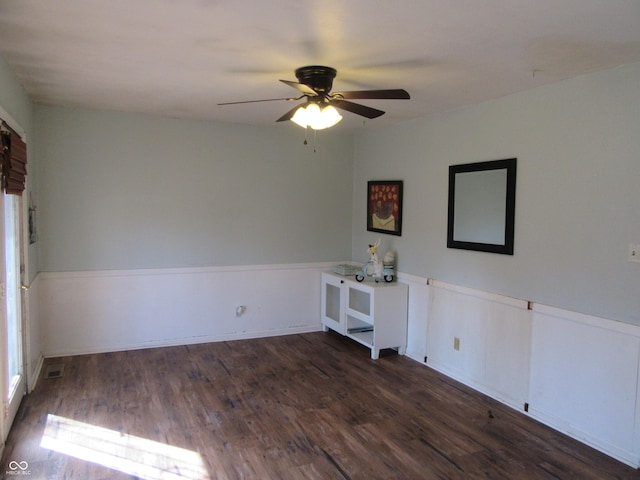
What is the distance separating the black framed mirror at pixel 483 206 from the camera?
343 cm

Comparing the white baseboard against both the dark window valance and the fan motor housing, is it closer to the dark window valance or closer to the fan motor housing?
A: the dark window valance

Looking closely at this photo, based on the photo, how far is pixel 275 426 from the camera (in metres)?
3.08

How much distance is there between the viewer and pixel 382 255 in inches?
194

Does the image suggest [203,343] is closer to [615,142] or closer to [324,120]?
[324,120]

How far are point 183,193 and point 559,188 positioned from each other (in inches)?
134

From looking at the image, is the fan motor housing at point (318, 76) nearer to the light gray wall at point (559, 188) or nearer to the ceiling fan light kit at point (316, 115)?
the ceiling fan light kit at point (316, 115)

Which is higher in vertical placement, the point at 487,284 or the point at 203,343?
the point at 487,284

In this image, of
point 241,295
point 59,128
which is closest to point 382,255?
point 241,295

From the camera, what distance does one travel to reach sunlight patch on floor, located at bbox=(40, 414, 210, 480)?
100 inches

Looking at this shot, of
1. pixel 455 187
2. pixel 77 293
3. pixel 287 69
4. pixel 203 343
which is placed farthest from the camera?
pixel 203 343

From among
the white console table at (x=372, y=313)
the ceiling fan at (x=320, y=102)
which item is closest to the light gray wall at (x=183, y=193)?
the white console table at (x=372, y=313)

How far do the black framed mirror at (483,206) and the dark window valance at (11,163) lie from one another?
324cm

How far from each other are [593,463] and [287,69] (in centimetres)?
300

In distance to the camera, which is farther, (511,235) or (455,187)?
(455,187)
